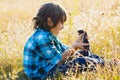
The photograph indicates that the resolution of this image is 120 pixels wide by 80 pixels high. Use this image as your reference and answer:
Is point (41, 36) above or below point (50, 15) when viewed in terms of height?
below

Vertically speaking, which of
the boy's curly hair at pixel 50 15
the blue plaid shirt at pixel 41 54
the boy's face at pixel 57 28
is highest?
the boy's curly hair at pixel 50 15

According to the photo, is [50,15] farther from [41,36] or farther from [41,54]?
[41,54]

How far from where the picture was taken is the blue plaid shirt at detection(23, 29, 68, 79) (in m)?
3.90

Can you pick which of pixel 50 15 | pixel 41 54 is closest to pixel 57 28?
pixel 50 15

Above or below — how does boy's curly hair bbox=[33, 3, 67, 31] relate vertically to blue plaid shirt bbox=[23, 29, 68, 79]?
above

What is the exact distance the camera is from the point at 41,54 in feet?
13.0

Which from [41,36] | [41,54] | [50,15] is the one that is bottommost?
[41,54]

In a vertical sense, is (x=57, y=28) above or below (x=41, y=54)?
above

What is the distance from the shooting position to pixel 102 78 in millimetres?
3449

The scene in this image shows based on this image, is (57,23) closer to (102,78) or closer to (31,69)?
(31,69)

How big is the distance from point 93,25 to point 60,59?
109 centimetres

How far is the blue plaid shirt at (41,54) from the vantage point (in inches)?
153

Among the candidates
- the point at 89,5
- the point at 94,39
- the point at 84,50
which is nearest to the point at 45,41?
the point at 84,50

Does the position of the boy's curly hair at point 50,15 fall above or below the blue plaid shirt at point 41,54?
above
